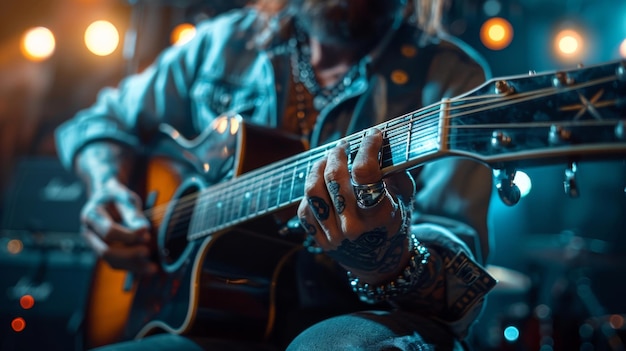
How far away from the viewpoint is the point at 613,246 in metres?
4.60

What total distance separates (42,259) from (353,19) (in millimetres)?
2119

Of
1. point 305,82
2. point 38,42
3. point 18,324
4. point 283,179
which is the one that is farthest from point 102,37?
point 283,179

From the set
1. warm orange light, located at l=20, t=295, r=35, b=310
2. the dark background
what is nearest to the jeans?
the dark background

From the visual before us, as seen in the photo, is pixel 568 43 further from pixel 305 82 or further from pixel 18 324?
pixel 18 324

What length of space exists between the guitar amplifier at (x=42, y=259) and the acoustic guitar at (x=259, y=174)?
3.50 ft

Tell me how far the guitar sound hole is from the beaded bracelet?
55 centimetres

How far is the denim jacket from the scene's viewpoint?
4.26 ft

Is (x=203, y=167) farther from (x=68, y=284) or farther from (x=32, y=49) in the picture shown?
(x=32, y=49)

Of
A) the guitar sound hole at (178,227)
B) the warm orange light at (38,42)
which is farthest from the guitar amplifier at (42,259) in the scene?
the guitar sound hole at (178,227)

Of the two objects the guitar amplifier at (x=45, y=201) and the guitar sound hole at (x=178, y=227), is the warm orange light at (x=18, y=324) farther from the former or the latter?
the guitar sound hole at (x=178, y=227)

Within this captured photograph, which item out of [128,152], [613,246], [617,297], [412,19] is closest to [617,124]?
[412,19]

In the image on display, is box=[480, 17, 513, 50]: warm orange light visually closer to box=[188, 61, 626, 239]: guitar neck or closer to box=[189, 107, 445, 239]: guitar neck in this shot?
box=[189, 107, 445, 239]: guitar neck

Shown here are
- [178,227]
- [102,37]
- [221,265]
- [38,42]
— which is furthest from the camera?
[38,42]

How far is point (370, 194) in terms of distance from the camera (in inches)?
35.0
